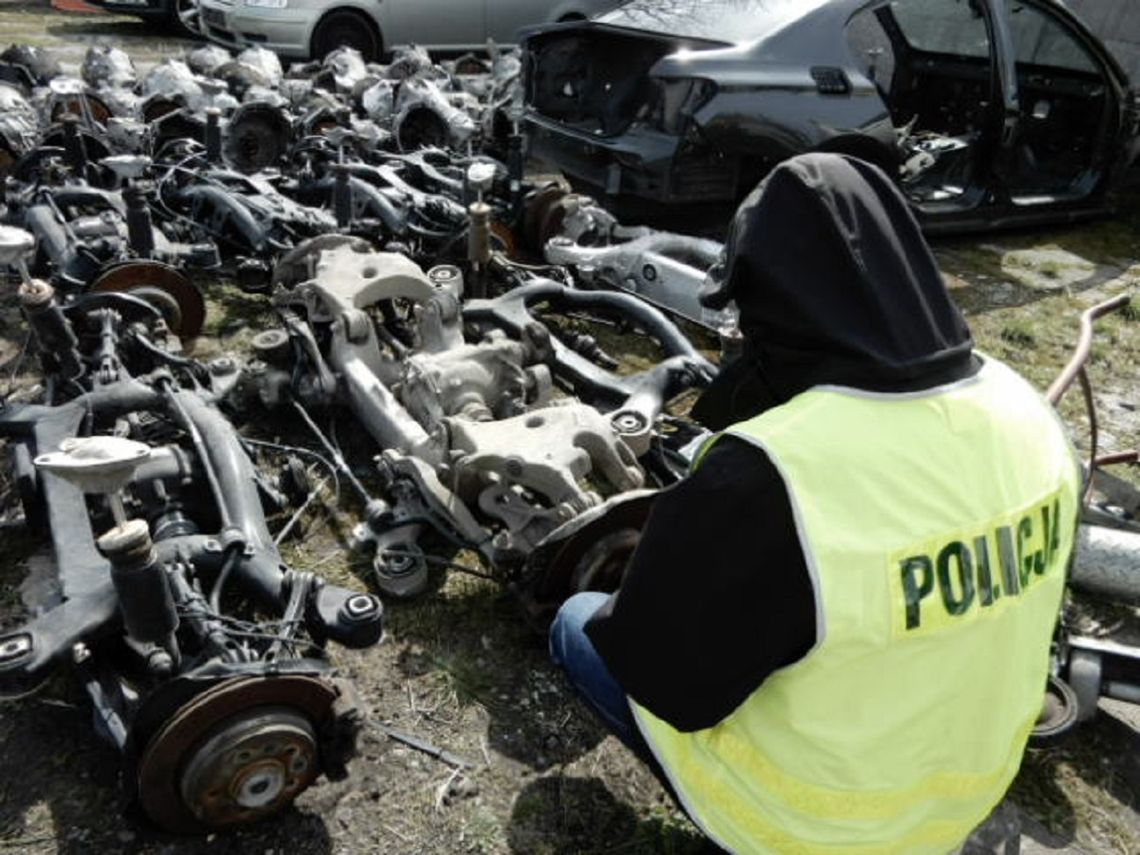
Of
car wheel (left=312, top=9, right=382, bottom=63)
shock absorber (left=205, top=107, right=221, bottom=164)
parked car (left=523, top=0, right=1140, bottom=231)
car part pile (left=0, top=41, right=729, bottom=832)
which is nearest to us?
car part pile (left=0, top=41, right=729, bottom=832)

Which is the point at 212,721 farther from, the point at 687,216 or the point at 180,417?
the point at 687,216

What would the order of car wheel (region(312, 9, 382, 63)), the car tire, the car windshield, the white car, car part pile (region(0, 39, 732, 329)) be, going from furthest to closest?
the car tire
car wheel (region(312, 9, 382, 63))
the white car
the car windshield
car part pile (region(0, 39, 732, 329))

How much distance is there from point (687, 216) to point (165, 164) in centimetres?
320

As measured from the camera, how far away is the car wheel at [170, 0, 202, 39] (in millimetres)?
11484

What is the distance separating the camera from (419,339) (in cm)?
363

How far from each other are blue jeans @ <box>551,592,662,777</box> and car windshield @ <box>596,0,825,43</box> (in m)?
3.92

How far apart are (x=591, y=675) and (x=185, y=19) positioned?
1239 centimetres

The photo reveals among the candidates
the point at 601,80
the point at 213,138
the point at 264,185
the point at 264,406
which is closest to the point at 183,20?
the point at 213,138

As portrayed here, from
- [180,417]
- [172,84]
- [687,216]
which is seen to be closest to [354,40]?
[172,84]

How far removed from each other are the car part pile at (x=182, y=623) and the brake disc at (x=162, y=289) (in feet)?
3.02

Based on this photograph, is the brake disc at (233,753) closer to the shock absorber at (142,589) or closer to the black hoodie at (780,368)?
the shock absorber at (142,589)

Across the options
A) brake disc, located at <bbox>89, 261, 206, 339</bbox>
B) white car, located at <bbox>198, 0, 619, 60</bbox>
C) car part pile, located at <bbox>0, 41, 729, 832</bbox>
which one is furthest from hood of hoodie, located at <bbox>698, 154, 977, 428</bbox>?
white car, located at <bbox>198, 0, 619, 60</bbox>

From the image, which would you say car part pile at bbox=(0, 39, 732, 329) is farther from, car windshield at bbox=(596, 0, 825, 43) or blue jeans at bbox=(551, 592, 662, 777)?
blue jeans at bbox=(551, 592, 662, 777)

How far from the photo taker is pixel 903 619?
1.35 m
